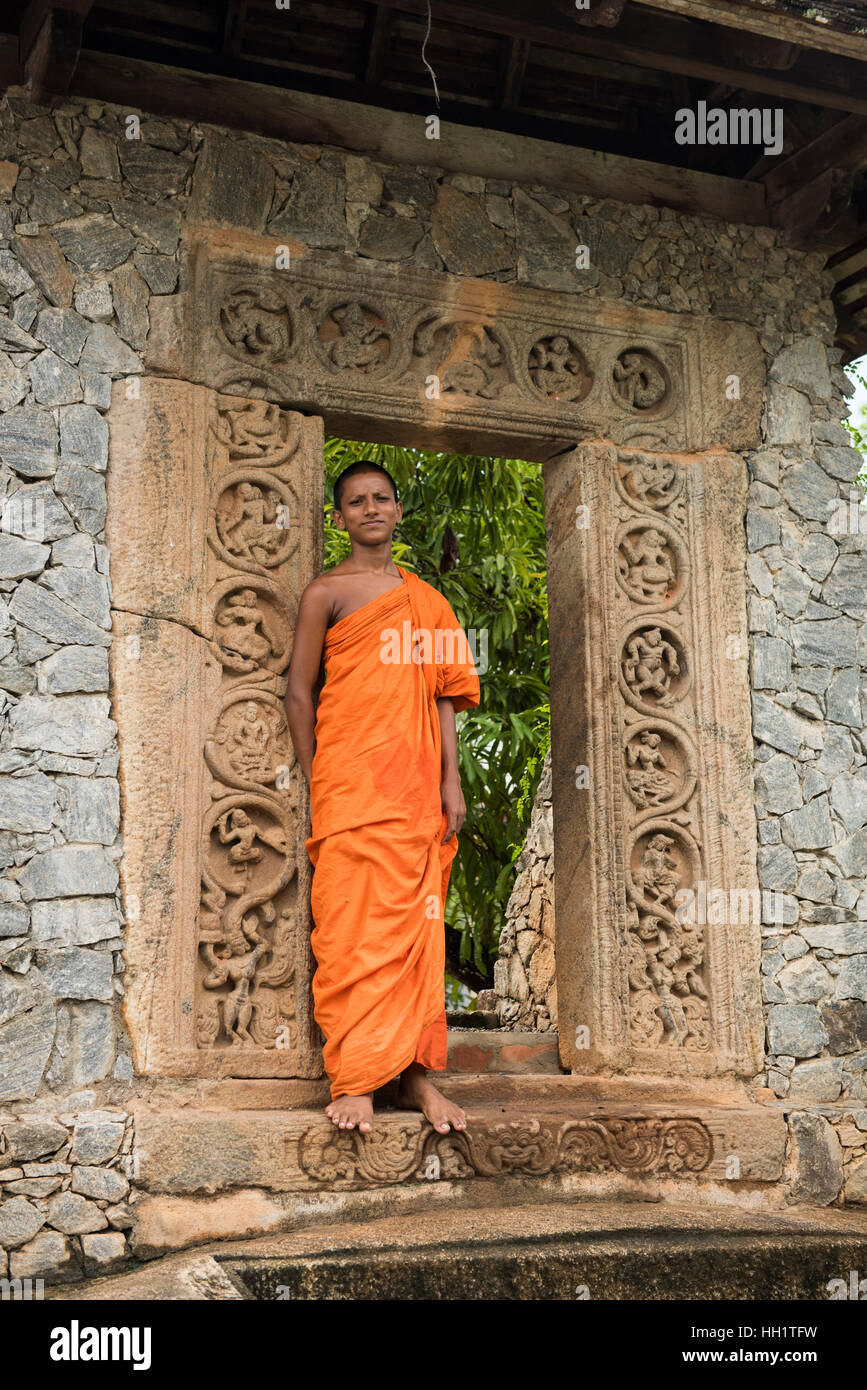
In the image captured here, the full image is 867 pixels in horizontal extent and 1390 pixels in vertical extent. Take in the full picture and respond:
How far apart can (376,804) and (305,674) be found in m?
0.53

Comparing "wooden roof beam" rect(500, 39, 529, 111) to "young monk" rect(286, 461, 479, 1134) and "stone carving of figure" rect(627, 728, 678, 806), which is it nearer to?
"young monk" rect(286, 461, 479, 1134)

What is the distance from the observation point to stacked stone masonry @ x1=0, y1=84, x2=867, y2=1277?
4.46m

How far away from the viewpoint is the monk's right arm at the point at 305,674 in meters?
5.03

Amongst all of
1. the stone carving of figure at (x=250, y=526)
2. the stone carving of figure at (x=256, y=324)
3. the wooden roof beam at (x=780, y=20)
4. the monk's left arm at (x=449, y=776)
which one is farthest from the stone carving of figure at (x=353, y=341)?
the wooden roof beam at (x=780, y=20)

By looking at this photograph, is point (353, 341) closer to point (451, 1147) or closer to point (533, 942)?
point (451, 1147)

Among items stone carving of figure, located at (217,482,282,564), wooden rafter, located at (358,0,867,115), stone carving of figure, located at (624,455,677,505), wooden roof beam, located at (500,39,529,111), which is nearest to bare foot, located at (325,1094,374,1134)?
stone carving of figure, located at (217,482,282,564)

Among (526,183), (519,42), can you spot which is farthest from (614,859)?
(519,42)

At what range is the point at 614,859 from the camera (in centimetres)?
538

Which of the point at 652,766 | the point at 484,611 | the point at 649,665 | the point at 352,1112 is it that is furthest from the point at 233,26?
the point at 484,611

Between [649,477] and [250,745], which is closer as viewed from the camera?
[250,745]

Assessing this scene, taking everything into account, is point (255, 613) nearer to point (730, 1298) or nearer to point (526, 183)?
point (526, 183)

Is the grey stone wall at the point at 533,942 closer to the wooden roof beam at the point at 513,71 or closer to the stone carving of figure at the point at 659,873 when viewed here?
the stone carving of figure at the point at 659,873

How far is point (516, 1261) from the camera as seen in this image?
416cm

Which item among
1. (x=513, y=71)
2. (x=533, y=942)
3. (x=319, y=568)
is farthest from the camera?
(x=533, y=942)
